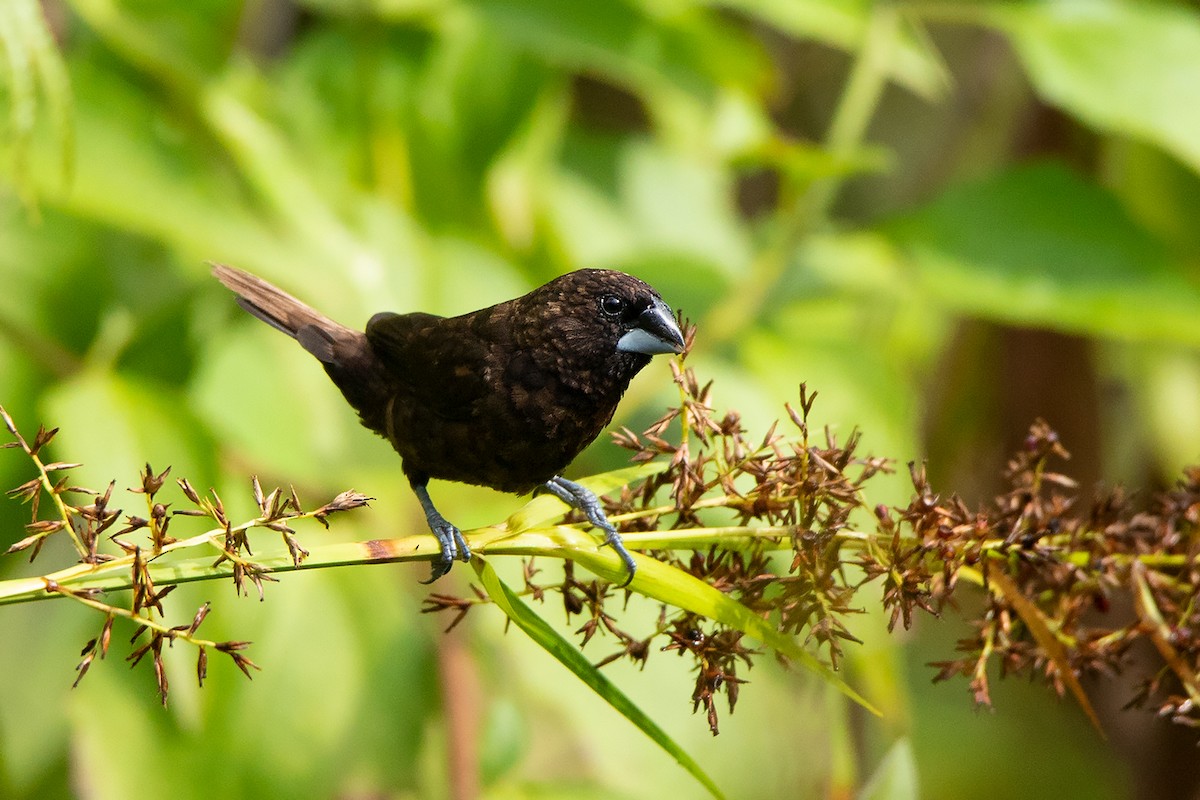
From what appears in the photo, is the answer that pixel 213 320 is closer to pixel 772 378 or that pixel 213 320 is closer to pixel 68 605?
pixel 68 605

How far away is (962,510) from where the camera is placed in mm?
1311

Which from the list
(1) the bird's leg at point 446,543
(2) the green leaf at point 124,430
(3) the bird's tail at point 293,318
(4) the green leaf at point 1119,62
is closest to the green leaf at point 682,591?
(1) the bird's leg at point 446,543

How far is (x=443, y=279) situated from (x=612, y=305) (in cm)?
126

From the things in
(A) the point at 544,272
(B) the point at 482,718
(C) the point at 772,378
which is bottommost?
(B) the point at 482,718

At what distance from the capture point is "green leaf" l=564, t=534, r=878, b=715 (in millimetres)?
1250

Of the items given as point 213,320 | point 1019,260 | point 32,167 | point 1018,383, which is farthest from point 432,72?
point 1018,383

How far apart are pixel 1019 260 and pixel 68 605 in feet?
7.64

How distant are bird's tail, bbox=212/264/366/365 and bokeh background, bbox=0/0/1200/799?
0.47 metres

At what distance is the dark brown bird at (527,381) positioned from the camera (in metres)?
1.63

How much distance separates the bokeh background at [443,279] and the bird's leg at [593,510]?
0.85 m

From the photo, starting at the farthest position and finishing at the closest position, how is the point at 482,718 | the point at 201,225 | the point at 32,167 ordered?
the point at 482,718, the point at 201,225, the point at 32,167

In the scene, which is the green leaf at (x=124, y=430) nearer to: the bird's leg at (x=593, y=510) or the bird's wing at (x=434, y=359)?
the bird's wing at (x=434, y=359)

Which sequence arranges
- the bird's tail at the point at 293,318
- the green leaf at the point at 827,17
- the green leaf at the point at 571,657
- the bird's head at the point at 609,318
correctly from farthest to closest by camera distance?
the green leaf at the point at 827,17 < the bird's tail at the point at 293,318 < the bird's head at the point at 609,318 < the green leaf at the point at 571,657

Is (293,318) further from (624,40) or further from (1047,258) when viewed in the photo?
(1047,258)
